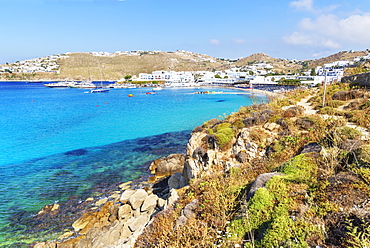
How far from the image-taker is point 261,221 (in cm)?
420

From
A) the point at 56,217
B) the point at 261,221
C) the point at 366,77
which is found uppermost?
the point at 366,77

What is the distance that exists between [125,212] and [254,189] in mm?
7585

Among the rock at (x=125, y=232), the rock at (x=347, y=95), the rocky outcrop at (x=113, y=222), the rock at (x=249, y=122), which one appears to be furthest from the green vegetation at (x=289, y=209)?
the rock at (x=347, y=95)

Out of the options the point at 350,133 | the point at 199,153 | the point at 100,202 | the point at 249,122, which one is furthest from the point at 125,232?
the point at 350,133

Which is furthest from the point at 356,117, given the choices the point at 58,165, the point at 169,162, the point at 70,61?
the point at 70,61

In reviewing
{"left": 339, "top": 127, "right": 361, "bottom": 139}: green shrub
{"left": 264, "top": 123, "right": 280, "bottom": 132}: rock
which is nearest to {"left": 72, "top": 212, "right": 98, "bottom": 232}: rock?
{"left": 264, "top": 123, "right": 280, "bottom": 132}: rock

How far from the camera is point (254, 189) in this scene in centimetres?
511

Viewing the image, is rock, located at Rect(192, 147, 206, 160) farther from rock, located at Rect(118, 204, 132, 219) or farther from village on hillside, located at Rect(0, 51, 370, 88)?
village on hillside, located at Rect(0, 51, 370, 88)

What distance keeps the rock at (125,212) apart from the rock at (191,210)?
5753 mm

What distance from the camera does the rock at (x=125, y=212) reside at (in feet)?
32.7

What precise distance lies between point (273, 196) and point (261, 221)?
0.72m

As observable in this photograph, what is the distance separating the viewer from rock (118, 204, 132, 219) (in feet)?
32.7

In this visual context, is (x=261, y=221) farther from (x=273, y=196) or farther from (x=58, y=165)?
(x=58, y=165)

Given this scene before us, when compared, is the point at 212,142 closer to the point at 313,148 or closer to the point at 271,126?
the point at 271,126
